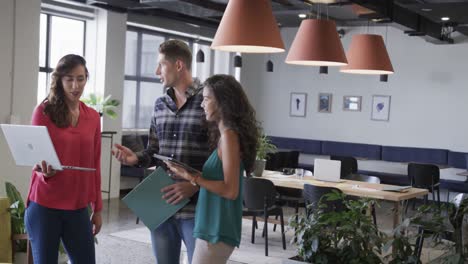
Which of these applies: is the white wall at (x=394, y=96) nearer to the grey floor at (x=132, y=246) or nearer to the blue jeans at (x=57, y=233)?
the grey floor at (x=132, y=246)

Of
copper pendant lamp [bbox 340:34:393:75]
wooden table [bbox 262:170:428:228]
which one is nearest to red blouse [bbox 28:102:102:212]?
copper pendant lamp [bbox 340:34:393:75]

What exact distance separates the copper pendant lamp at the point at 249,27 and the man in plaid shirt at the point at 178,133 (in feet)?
2.21

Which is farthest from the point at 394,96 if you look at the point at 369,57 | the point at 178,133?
the point at 178,133

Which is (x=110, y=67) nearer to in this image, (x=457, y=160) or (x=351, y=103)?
(x=351, y=103)

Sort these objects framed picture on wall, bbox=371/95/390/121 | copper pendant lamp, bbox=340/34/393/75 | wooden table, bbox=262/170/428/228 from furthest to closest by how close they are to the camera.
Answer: framed picture on wall, bbox=371/95/390/121
wooden table, bbox=262/170/428/228
copper pendant lamp, bbox=340/34/393/75

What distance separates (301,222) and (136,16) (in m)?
7.61

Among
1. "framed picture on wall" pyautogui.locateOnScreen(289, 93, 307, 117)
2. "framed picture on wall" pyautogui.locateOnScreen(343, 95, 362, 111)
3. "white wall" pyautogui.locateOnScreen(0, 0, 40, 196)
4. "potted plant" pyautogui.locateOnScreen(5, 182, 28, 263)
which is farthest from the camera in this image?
"framed picture on wall" pyautogui.locateOnScreen(289, 93, 307, 117)

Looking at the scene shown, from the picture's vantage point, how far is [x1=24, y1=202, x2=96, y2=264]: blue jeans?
2773mm

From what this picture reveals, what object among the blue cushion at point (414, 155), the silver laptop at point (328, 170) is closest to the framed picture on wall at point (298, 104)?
the blue cushion at point (414, 155)

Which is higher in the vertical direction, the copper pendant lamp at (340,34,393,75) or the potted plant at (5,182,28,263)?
the copper pendant lamp at (340,34,393,75)

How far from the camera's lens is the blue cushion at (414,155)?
10727 millimetres

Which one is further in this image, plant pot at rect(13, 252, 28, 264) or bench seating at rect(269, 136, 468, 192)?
bench seating at rect(269, 136, 468, 192)

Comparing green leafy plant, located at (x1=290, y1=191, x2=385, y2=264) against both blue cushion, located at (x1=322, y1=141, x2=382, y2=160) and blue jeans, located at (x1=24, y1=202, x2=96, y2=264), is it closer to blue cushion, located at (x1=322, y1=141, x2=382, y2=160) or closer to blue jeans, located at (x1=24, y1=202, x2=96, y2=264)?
blue jeans, located at (x1=24, y1=202, x2=96, y2=264)

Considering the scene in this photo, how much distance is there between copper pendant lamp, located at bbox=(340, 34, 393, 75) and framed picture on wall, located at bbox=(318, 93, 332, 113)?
254 inches
